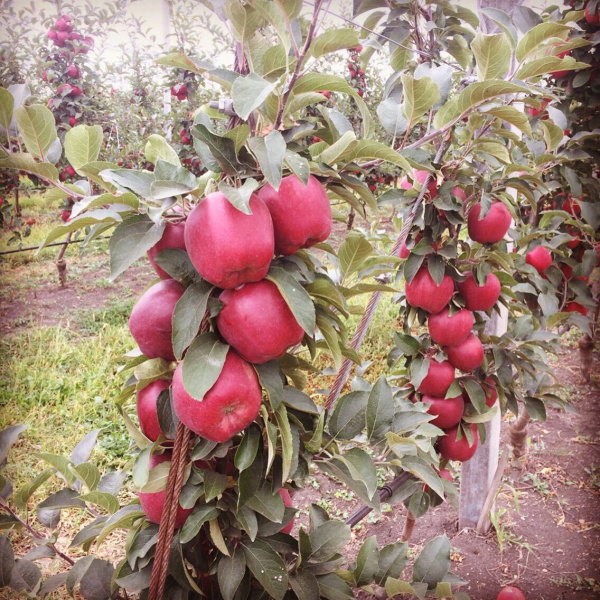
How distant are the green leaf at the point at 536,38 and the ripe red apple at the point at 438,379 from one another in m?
0.76

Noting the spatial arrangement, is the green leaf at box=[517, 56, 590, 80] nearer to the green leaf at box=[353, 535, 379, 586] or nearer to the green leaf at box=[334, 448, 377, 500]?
the green leaf at box=[334, 448, 377, 500]

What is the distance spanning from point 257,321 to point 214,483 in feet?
0.74

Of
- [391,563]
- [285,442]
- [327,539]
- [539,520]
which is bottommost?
[539,520]

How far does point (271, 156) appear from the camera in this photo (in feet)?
1.60

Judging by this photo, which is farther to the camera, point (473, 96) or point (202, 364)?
point (473, 96)

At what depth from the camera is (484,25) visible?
1.37 metres

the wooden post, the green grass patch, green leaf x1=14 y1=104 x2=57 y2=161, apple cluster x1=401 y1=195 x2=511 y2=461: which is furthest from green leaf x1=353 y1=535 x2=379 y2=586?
the green grass patch

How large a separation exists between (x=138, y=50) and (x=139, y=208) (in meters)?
5.81

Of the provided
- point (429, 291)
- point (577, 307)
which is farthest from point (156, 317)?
point (577, 307)

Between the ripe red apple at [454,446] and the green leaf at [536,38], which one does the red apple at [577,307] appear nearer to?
the ripe red apple at [454,446]

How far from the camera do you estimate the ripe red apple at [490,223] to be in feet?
4.03

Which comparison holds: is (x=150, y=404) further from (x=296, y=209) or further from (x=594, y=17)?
(x=594, y=17)

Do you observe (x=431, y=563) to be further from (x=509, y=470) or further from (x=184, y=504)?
(x=509, y=470)

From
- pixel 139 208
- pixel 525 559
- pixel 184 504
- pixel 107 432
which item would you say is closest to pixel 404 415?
pixel 184 504
